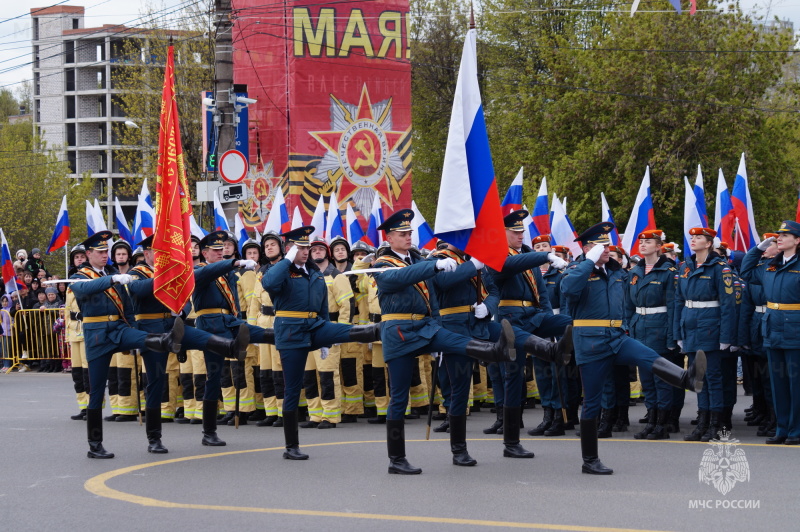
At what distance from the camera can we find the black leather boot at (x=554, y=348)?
29.5 ft

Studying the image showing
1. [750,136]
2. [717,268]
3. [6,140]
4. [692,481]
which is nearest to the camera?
[692,481]

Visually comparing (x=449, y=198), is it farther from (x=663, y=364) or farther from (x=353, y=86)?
(x=353, y=86)

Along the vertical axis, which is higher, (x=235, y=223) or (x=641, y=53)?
(x=641, y=53)

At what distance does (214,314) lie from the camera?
11789 millimetres

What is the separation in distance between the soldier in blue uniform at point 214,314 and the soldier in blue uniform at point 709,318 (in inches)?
177

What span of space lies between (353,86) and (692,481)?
25.1m

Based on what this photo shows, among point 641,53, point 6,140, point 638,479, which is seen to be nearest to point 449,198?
point 638,479

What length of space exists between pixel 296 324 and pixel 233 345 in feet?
2.08

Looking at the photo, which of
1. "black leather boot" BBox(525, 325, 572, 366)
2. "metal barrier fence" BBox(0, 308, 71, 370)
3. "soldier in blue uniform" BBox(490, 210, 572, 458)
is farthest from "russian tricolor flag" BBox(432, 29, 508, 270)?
"metal barrier fence" BBox(0, 308, 71, 370)

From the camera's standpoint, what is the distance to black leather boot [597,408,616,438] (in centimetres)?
1186

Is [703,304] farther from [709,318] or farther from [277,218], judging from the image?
[277,218]

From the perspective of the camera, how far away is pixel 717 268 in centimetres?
1157

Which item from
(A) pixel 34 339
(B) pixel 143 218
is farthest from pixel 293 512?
(A) pixel 34 339

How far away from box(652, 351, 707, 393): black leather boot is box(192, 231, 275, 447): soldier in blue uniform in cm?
404
